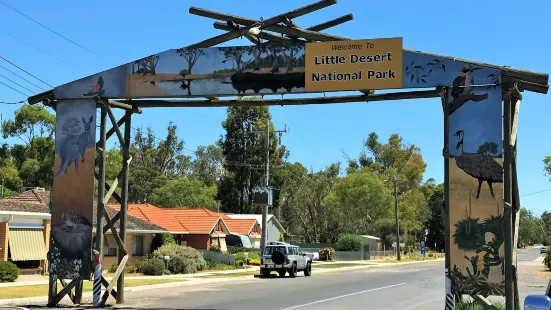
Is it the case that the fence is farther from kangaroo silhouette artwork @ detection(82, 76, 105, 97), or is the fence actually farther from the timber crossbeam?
kangaroo silhouette artwork @ detection(82, 76, 105, 97)

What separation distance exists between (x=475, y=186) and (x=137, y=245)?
30.9 metres

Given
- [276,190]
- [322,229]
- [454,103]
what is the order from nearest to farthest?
[454,103]
[276,190]
[322,229]

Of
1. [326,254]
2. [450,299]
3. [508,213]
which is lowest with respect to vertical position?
[326,254]

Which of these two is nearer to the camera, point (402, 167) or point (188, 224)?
point (188, 224)

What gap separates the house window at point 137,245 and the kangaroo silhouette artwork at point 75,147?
24.0 m

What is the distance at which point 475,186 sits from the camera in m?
14.8

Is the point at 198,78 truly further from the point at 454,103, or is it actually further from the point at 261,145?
the point at 261,145

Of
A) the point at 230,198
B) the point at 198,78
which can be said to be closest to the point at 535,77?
the point at 198,78

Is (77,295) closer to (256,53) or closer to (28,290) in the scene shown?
(28,290)

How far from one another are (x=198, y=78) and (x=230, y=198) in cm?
6041

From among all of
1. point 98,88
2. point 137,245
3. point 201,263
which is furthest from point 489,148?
point 137,245

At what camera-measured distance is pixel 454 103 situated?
596 inches

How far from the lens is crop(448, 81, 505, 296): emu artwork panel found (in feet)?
47.7

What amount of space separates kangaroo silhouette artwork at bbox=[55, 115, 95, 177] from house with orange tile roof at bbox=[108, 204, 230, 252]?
29.4 metres
